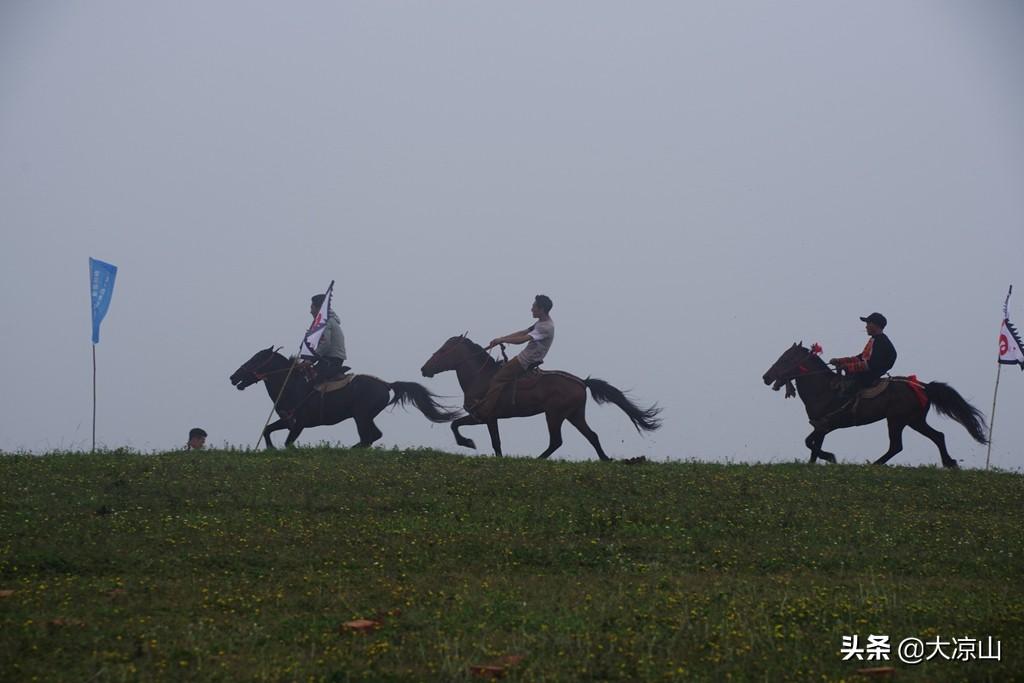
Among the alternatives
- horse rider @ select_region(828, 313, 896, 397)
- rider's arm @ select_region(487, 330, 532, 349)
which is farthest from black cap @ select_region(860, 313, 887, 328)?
rider's arm @ select_region(487, 330, 532, 349)

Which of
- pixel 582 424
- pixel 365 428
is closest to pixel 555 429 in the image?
pixel 582 424

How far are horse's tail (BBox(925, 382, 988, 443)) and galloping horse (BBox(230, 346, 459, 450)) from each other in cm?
859

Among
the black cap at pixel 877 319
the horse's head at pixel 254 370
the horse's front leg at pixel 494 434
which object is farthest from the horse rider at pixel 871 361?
the horse's head at pixel 254 370

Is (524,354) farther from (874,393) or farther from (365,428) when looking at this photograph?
(874,393)

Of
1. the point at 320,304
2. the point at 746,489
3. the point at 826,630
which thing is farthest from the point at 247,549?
the point at 320,304

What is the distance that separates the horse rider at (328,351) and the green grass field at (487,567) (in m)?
3.72

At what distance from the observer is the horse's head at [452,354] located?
78.3 ft

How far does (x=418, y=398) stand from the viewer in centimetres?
2447

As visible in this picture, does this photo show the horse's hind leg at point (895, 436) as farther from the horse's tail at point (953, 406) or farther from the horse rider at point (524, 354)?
the horse rider at point (524, 354)

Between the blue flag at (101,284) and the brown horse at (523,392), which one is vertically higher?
the blue flag at (101,284)

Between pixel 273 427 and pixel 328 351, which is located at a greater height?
pixel 328 351

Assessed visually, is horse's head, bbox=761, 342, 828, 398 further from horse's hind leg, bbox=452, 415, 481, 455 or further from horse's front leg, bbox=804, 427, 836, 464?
horse's hind leg, bbox=452, 415, 481, 455

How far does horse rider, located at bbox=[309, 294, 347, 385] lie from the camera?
23812 mm

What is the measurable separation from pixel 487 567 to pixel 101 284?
1343 centimetres
